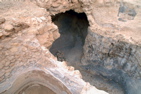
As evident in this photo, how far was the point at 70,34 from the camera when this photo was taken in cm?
643

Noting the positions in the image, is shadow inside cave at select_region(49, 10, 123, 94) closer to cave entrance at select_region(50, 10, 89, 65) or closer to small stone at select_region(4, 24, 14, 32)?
cave entrance at select_region(50, 10, 89, 65)

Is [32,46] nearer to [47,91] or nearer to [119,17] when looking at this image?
[47,91]

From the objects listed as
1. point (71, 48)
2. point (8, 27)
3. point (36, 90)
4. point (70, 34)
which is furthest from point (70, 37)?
point (36, 90)

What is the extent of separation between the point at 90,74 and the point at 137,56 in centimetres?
200

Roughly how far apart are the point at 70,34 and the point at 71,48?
757mm

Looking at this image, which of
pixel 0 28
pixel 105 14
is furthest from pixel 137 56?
pixel 0 28

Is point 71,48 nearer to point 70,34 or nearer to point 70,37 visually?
point 70,37

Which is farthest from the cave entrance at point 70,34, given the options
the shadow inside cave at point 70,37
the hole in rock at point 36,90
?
the hole in rock at point 36,90

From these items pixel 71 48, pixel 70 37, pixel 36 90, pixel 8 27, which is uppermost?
pixel 8 27

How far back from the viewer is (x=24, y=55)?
221 cm

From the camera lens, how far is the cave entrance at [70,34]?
5.96 metres

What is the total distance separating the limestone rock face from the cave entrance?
5cm

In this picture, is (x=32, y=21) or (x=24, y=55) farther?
(x=32, y=21)

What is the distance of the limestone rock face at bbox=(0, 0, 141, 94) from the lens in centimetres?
190
